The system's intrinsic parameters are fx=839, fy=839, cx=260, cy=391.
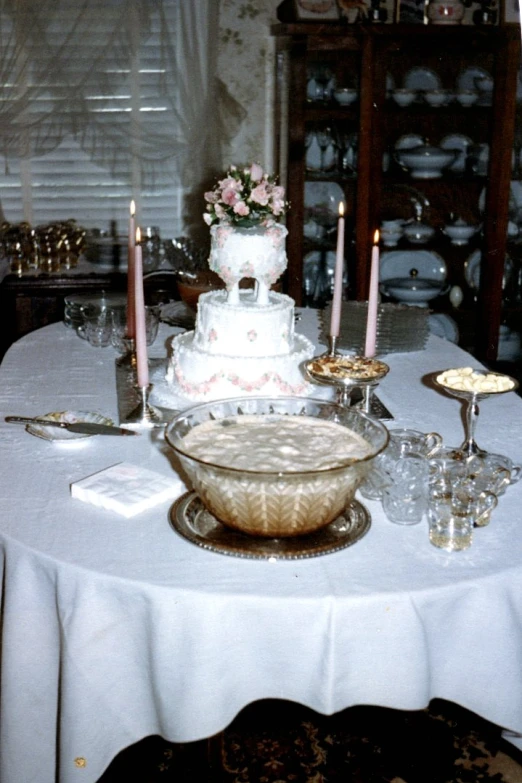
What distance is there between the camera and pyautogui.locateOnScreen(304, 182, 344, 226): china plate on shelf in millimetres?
3965

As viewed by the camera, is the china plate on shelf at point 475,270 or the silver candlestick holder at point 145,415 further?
the china plate on shelf at point 475,270

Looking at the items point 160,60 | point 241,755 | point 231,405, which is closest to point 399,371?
point 231,405

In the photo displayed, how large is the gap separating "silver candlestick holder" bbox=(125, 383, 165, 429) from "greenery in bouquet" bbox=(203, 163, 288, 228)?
411mm

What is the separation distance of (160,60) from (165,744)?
3.29 m

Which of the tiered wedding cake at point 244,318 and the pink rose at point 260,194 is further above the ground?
the pink rose at point 260,194

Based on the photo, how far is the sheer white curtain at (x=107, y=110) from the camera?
3961 mm

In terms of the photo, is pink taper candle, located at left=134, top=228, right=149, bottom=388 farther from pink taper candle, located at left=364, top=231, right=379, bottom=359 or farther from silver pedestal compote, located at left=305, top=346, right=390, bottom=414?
pink taper candle, located at left=364, top=231, right=379, bottom=359

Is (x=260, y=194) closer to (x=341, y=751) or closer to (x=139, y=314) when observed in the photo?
(x=139, y=314)

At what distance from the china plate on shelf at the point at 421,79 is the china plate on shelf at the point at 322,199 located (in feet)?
1.99

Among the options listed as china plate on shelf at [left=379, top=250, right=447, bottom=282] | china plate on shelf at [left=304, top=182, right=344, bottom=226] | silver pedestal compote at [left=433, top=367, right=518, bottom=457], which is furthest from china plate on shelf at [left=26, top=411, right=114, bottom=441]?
china plate on shelf at [left=379, top=250, right=447, bottom=282]

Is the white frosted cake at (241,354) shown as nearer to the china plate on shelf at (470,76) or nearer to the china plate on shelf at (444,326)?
the china plate on shelf at (444,326)

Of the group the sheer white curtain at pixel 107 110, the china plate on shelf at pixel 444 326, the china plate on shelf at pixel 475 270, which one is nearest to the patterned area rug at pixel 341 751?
the china plate on shelf at pixel 444 326

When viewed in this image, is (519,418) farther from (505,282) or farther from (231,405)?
(505,282)

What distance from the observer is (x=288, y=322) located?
1929mm
